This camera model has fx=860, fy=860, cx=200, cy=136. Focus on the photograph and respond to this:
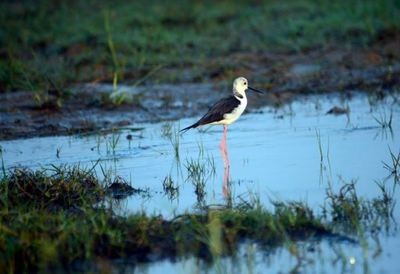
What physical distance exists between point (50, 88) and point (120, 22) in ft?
17.3

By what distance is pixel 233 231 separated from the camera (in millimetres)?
6008

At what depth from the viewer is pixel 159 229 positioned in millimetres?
6062

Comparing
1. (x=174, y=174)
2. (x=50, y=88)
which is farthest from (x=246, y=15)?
(x=174, y=174)

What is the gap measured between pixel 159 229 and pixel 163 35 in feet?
31.6

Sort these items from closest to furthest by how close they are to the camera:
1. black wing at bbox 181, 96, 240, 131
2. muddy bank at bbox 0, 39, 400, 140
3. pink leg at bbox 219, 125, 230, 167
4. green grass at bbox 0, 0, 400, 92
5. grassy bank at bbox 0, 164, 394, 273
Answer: grassy bank at bbox 0, 164, 394, 273, pink leg at bbox 219, 125, 230, 167, black wing at bbox 181, 96, 240, 131, muddy bank at bbox 0, 39, 400, 140, green grass at bbox 0, 0, 400, 92

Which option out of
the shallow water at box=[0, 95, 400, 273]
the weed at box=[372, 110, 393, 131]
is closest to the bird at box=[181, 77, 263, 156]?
the shallow water at box=[0, 95, 400, 273]

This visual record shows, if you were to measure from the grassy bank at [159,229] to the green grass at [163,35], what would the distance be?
18.8 ft

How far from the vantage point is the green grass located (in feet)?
43.9

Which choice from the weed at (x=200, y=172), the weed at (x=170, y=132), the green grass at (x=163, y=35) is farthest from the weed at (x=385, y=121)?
the green grass at (x=163, y=35)

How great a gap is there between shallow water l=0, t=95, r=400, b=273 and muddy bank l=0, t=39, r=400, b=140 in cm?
52

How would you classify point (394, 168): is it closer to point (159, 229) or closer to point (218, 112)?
point (218, 112)

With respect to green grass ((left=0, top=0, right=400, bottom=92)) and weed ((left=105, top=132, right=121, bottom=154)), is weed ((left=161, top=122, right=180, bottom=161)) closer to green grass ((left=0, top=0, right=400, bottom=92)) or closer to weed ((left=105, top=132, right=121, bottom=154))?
weed ((left=105, top=132, right=121, bottom=154))

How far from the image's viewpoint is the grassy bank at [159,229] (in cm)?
572

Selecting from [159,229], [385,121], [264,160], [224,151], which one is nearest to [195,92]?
[385,121]
